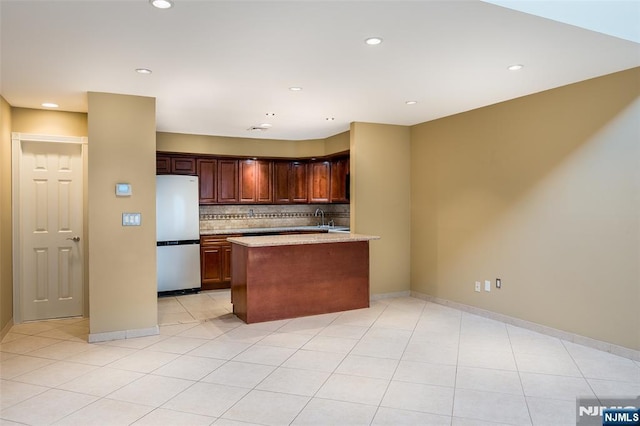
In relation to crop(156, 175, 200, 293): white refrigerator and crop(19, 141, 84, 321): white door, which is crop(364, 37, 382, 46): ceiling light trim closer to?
crop(19, 141, 84, 321): white door

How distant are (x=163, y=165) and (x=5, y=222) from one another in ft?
8.19

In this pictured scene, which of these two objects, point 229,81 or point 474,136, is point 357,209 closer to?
point 474,136

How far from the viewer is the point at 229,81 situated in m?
4.05

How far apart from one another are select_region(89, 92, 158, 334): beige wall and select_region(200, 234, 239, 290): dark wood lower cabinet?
2.25 m

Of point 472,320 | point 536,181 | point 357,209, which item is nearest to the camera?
point 536,181

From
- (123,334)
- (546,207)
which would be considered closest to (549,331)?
(546,207)

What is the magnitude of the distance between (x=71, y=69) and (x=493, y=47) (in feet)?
11.4

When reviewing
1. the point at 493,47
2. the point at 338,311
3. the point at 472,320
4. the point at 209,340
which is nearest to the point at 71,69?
the point at 209,340

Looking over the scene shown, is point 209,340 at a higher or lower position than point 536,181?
lower

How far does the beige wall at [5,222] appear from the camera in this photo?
451 centimetres

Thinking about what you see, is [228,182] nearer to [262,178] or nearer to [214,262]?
[262,178]

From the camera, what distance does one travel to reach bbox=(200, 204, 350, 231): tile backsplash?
7539mm

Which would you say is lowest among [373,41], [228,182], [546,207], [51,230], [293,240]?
[293,240]

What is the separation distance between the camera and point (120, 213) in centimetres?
441
